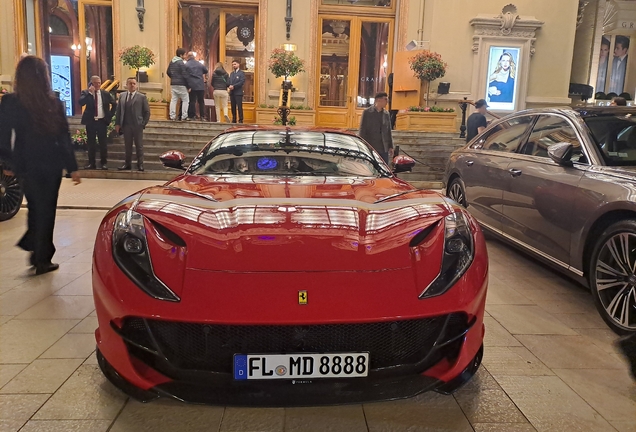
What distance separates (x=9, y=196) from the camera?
20.2 ft

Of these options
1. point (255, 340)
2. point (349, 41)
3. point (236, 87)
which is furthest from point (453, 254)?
point (349, 41)

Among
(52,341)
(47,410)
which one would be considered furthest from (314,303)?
(52,341)

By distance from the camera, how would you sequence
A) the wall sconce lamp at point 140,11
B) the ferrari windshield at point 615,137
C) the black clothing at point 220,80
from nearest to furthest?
the ferrari windshield at point 615,137
the black clothing at point 220,80
the wall sconce lamp at point 140,11

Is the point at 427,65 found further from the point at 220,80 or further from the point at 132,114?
the point at 132,114

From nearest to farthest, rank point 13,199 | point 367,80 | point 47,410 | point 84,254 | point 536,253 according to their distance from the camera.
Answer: point 47,410
point 536,253
point 84,254
point 13,199
point 367,80

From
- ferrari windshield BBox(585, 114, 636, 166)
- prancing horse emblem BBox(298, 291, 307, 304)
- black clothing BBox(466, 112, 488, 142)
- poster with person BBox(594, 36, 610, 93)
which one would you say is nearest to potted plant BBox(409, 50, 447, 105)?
black clothing BBox(466, 112, 488, 142)

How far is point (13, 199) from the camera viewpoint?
→ 6.23 m

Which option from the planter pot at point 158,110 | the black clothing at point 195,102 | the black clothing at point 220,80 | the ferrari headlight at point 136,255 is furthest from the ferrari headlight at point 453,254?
the planter pot at point 158,110

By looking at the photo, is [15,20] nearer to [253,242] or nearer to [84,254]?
[84,254]

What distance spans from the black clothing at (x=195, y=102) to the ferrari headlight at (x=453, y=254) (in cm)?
1151

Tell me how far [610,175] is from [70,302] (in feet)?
12.6

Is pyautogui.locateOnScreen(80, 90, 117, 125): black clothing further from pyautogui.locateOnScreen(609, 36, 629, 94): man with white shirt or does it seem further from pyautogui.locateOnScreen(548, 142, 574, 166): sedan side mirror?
pyautogui.locateOnScreen(609, 36, 629, 94): man with white shirt

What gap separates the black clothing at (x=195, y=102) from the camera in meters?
12.8

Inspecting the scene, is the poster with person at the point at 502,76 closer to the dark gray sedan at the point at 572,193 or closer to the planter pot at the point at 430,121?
the planter pot at the point at 430,121
